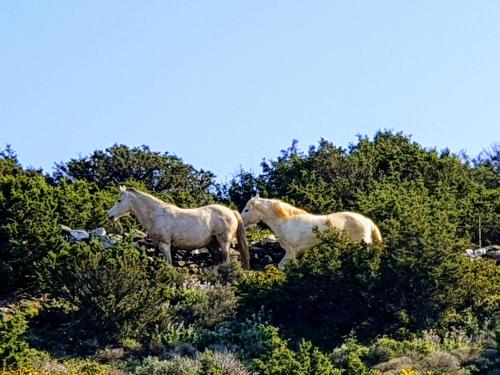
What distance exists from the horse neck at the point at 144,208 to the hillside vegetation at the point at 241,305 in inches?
36.2

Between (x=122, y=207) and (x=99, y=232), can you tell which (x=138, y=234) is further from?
(x=99, y=232)

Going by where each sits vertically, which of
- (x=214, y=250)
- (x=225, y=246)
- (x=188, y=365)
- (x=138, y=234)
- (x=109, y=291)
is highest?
(x=138, y=234)

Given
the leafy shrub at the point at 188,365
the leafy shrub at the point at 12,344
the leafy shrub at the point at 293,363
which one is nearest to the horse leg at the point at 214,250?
the leafy shrub at the point at 188,365

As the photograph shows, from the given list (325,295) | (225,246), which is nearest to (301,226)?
(225,246)

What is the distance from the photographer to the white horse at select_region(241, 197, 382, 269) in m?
33.6

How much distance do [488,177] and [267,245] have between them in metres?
17.5

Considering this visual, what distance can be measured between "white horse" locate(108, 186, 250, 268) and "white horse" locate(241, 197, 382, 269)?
0.88m

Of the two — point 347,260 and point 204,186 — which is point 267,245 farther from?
point 204,186

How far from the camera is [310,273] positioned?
3000cm

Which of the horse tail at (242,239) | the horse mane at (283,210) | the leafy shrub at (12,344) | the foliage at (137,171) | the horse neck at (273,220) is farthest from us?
the foliage at (137,171)

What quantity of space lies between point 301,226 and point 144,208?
393 cm

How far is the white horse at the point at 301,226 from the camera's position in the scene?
A: 33562 millimetres

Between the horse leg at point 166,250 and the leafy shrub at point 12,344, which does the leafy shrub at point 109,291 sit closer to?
the leafy shrub at point 12,344

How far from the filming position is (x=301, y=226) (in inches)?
1326
